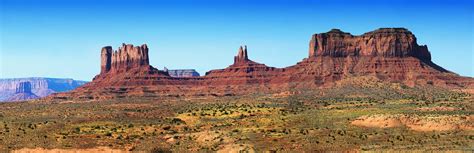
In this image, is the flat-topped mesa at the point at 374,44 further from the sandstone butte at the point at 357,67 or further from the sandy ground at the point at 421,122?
the sandy ground at the point at 421,122

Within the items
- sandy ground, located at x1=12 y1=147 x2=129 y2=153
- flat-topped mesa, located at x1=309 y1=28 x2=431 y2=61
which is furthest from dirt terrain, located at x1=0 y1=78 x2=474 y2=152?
flat-topped mesa, located at x1=309 y1=28 x2=431 y2=61

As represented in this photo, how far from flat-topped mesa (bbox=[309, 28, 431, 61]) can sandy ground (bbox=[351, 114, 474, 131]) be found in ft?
359

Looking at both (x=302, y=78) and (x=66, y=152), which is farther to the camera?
(x=302, y=78)

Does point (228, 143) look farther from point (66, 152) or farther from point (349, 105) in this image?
point (349, 105)

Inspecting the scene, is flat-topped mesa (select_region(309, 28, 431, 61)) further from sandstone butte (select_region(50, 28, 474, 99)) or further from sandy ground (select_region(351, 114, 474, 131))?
sandy ground (select_region(351, 114, 474, 131))

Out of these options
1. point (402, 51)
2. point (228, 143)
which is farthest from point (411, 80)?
point (228, 143)

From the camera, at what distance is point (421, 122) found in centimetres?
7600

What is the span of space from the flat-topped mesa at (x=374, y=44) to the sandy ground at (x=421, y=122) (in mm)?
109479

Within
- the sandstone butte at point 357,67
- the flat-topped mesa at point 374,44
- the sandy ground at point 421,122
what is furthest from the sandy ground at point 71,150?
the flat-topped mesa at point 374,44

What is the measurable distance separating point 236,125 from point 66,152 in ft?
86.7

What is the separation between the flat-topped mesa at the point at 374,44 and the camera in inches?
7387

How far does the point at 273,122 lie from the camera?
293ft

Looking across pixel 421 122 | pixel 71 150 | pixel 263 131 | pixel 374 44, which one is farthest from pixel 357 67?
pixel 71 150

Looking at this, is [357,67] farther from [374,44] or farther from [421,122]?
[421,122]
